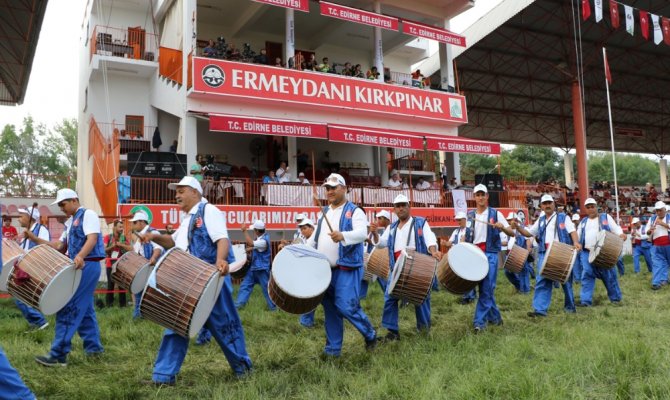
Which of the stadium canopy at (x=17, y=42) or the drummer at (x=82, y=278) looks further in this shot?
the stadium canopy at (x=17, y=42)

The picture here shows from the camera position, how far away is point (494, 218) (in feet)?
26.8

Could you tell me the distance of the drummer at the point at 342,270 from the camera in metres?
5.95

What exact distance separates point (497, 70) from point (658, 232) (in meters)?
20.3

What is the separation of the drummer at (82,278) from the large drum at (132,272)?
1.73 meters

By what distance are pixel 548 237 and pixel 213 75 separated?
429 inches

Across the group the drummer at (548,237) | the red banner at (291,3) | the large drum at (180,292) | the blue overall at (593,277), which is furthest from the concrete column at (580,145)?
the large drum at (180,292)

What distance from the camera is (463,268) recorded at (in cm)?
744

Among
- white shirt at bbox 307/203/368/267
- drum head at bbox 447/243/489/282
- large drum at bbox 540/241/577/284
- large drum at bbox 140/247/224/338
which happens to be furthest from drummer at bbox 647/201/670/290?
large drum at bbox 140/247/224/338

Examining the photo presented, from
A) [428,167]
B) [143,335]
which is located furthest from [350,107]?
[143,335]

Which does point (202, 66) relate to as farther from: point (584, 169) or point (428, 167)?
point (584, 169)

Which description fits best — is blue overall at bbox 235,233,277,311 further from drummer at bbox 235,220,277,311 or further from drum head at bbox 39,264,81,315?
drum head at bbox 39,264,81,315

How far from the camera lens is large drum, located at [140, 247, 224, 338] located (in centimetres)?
473

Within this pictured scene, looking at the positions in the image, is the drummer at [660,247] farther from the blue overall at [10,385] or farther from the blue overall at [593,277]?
the blue overall at [10,385]

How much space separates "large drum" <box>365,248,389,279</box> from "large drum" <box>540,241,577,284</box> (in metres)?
2.78
